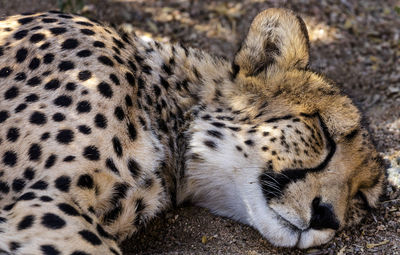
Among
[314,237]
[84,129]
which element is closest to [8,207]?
[84,129]

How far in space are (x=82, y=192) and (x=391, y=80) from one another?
2.67 m

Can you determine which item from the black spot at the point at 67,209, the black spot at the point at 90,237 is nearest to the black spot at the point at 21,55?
the black spot at the point at 67,209

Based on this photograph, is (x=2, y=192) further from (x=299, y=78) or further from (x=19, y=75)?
(x=299, y=78)

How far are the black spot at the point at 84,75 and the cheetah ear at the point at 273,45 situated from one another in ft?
2.22

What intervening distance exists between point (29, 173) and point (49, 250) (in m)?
0.32

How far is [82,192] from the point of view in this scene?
223 centimetres

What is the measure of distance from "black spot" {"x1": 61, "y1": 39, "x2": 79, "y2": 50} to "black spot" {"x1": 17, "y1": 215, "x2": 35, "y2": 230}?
77cm

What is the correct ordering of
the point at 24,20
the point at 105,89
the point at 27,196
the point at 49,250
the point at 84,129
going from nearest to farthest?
the point at 49,250, the point at 27,196, the point at 84,129, the point at 105,89, the point at 24,20

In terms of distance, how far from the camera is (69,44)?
2.57 metres

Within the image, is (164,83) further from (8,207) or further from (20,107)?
(8,207)

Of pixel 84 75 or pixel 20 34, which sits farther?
pixel 20 34

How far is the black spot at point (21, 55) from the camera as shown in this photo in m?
2.54

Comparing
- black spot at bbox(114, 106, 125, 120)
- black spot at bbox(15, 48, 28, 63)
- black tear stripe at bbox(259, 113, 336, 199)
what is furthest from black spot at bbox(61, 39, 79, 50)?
black tear stripe at bbox(259, 113, 336, 199)

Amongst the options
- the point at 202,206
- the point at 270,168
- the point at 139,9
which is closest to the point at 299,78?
the point at 270,168
